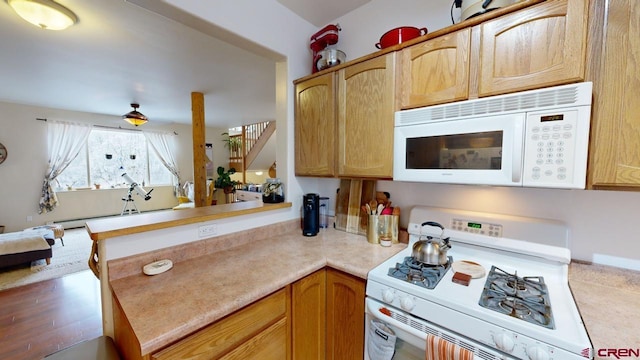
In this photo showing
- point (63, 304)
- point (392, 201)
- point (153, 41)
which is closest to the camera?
point (392, 201)

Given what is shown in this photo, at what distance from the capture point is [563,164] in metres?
0.90

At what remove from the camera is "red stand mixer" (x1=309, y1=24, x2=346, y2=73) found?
→ 165 centimetres

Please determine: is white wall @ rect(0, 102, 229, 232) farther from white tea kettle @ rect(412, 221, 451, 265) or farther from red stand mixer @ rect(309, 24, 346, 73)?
white tea kettle @ rect(412, 221, 451, 265)

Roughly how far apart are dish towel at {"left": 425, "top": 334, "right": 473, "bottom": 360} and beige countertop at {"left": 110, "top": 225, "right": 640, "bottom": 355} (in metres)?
0.35

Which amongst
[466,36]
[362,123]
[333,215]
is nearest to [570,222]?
[466,36]

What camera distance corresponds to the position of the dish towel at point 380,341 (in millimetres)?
1034

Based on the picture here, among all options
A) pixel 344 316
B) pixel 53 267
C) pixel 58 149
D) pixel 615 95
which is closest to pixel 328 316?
pixel 344 316

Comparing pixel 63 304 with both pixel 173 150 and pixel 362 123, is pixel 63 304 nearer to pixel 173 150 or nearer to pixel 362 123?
pixel 362 123

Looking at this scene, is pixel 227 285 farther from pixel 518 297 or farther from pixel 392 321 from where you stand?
pixel 518 297

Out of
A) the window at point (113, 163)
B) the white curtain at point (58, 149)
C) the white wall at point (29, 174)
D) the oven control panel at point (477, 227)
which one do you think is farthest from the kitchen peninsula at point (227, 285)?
the window at point (113, 163)

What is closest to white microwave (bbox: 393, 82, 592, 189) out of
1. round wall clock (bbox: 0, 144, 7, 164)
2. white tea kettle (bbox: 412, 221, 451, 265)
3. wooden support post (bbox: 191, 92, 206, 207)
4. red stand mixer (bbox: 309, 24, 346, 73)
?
white tea kettle (bbox: 412, 221, 451, 265)

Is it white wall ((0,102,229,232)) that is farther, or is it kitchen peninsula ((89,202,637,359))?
white wall ((0,102,229,232))

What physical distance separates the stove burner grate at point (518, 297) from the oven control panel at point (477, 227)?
0.21 m

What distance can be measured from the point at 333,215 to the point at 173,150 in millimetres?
6072
